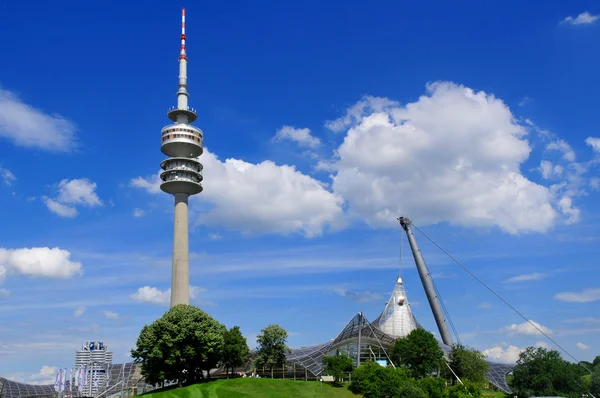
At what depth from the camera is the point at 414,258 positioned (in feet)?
432

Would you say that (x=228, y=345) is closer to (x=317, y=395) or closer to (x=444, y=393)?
(x=317, y=395)

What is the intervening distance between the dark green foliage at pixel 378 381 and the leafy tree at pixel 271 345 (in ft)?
65.4

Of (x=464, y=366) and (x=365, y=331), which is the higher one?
(x=365, y=331)

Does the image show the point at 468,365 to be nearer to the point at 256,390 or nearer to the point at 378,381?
the point at 378,381

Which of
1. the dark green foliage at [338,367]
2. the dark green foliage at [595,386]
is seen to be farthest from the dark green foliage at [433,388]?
the dark green foliage at [595,386]

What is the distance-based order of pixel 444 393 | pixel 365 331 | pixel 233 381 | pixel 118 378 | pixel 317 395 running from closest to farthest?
pixel 444 393 < pixel 317 395 < pixel 233 381 < pixel 365 331 < pixel 118 378

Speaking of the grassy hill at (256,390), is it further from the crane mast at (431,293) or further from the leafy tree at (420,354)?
the crane mast at (431,293)

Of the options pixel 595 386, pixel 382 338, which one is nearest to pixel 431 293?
pixel 382 338

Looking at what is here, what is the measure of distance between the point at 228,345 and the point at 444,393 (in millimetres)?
35805

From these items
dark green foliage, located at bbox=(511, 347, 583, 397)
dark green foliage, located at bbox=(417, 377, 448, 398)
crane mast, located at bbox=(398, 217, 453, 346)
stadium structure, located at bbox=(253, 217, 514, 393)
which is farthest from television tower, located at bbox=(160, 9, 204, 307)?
dark green foliage, located at bbox=(511, 347, 583, 397)

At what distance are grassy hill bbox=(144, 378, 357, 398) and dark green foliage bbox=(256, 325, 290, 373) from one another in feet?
33.2

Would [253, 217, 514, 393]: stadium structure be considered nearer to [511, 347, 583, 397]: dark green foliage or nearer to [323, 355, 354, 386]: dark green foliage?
[323, 355, 354, 386]: dark green foliage

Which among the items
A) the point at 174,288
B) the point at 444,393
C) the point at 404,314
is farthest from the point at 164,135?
the point at 444,393

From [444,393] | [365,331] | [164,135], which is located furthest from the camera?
[164,135]
